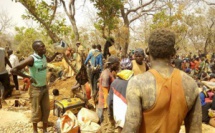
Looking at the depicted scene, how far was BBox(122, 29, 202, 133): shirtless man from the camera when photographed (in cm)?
135

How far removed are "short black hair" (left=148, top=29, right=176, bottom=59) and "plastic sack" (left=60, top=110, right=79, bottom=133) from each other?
2.59 meters

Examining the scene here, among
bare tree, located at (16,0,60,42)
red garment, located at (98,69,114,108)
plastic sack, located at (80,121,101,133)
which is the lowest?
plastic sack, located at (80,121,101,133)

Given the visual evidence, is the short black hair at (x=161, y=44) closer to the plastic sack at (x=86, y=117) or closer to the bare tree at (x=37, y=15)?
the plastic sack at (x=86, y=117)

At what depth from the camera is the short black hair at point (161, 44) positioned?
1389 mm

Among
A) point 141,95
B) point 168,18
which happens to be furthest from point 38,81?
point 168,18

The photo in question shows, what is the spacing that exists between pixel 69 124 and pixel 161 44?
8.84 ft

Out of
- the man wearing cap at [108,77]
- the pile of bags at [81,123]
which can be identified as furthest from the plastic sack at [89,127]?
the man wearing cap at [108,77]

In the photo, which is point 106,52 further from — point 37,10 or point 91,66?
point 37,10

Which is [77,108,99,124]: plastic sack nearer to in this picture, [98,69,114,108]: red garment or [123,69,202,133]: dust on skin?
[98,69,114,108]: red garment

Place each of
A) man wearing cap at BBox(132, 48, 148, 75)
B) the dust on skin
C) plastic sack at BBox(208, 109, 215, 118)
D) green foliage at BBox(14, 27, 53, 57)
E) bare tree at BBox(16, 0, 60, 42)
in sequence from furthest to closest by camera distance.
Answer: green foliage at BBox(14, 27, 53, 57)
bare tree at BBox(16, 0, 60, 42)
plastic sack at BBox(208, 109, 215, 118)
man wearing cap at BBox(132, 48, 148, 75)
the dust on skin

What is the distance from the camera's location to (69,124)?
3.67m

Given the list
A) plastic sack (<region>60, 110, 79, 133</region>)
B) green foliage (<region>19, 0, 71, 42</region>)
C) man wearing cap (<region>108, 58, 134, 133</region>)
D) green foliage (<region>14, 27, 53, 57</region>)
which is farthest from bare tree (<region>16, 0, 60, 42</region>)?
green foliage (<region>14, 27, 53, 57</region>)

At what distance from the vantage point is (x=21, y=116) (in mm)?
5066

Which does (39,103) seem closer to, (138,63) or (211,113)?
(138,63)
